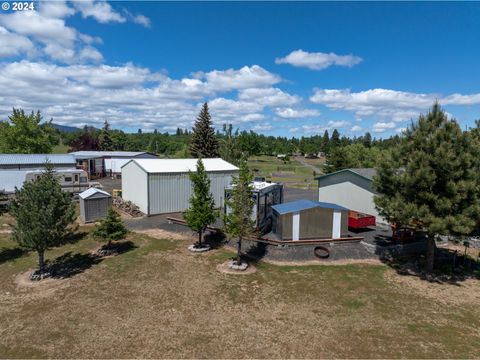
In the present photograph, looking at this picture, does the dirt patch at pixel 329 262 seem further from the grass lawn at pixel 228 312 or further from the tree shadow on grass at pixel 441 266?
the tree shadow on grass at pixel 441 266

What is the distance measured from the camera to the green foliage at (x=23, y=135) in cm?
4416

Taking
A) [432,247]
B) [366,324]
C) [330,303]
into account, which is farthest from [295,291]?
[432,247]

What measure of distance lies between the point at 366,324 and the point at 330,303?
1.83 meters

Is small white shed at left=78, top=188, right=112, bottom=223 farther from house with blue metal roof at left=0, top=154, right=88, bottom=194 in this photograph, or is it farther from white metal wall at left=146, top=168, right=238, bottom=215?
house with blue metal roof at left=0, top=154, right=88, bottom=194

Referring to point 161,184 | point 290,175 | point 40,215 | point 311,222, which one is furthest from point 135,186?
point 290,175

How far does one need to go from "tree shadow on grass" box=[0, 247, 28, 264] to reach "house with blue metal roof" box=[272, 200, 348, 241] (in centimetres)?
1593

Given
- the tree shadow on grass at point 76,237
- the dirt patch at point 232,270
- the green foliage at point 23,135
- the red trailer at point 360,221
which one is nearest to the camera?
the dirt patch at point 232,270

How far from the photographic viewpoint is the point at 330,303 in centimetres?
1307

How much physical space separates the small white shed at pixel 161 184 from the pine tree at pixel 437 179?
47.4ft

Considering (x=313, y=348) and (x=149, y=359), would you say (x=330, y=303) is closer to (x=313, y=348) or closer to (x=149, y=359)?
(x=313, y=348)

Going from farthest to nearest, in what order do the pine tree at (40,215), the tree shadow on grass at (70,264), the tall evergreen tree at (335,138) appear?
the tall evergreen tree at (335,138)
the tree shadow on grass at (70,264)
the pine tree at (40,215)

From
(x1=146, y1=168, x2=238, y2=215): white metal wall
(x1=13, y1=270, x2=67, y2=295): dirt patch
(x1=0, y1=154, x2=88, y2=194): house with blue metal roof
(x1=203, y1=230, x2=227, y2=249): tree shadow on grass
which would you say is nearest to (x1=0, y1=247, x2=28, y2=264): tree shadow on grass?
(x1=13, y1=270, x2=67, y2=295): dirt patch

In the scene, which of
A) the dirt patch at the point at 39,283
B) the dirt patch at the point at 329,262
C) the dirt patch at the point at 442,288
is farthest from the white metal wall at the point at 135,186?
the dirt patch at the point at 442,288

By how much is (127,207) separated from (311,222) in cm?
1710
